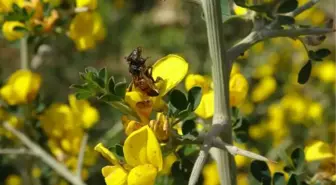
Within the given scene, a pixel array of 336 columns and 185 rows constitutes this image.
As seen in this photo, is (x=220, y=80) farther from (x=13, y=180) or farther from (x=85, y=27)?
(x=13, y=180)

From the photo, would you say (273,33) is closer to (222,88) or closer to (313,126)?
(222,88)

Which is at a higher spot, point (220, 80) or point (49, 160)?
point (220, 80)

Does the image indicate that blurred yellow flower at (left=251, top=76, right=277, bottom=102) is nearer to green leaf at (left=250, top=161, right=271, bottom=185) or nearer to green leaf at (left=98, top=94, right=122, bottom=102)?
green leaf at (left=250, top=161, right=271, bottom=185)

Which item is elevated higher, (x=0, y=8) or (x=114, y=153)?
(x=0, y=8)

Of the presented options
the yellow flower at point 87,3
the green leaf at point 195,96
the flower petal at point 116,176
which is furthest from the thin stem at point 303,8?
the yellow flower at point 87,3

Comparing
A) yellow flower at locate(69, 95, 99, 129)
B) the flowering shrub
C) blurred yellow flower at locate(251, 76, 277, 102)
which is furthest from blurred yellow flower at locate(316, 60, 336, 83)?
yellow flower at locate(69, 95, 99, 129)

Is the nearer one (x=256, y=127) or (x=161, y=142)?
(x=161, y=142)

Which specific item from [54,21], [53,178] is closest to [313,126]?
[53,178]

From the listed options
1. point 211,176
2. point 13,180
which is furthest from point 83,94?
point 13,180
